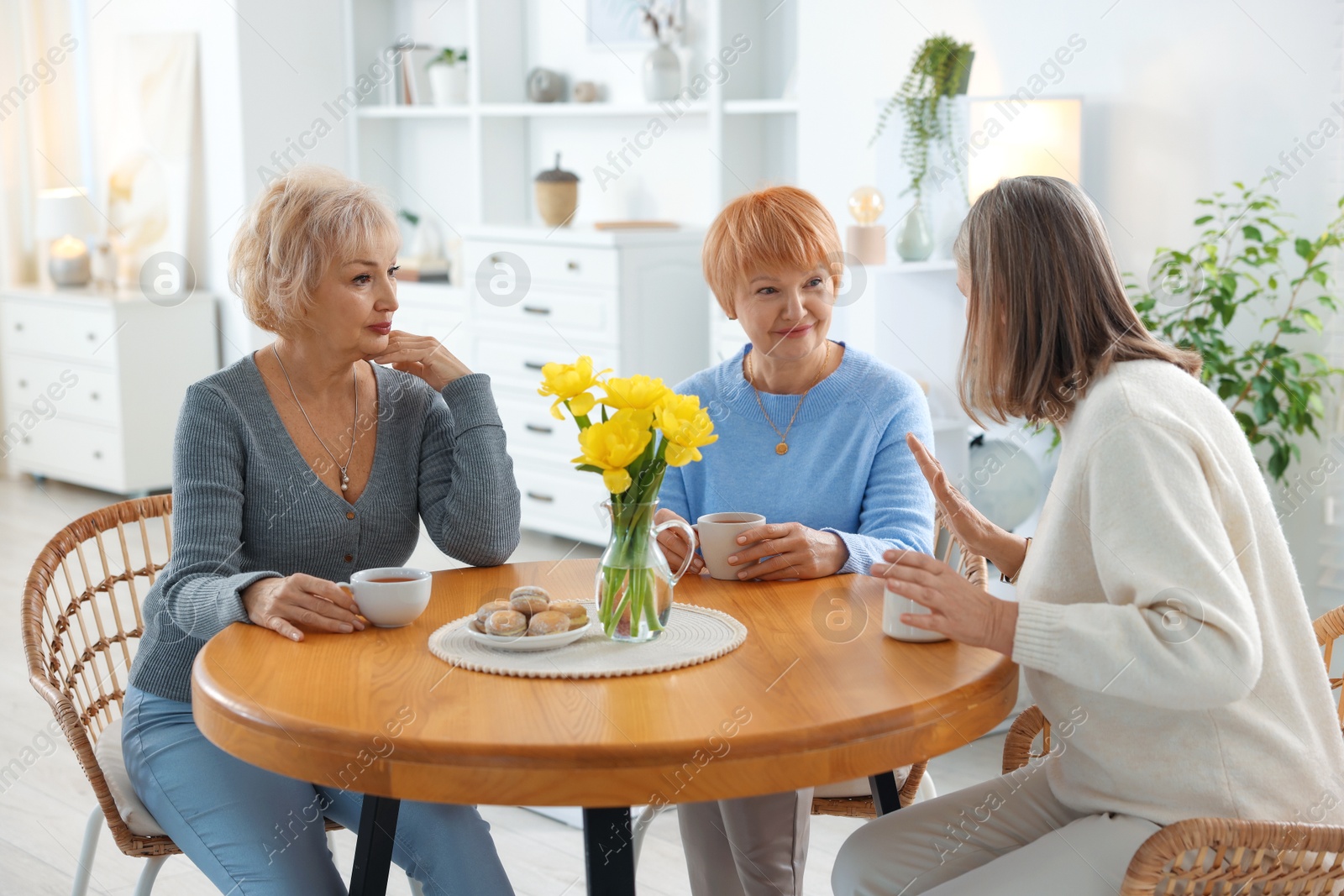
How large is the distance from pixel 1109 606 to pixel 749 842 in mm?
734

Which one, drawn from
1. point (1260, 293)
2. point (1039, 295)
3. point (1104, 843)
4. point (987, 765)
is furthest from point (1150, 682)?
point (1260, 293)

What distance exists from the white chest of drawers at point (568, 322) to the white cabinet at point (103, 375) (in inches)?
63.6

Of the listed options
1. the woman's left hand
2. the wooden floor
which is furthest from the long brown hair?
the wooden floor

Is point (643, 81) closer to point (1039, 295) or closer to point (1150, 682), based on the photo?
point (1039, 295)

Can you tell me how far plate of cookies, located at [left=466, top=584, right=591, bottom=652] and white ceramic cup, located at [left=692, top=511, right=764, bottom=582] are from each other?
287 mm

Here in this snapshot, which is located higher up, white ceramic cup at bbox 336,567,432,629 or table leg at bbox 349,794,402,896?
white ceramic cup at bbox 336,567,432,629

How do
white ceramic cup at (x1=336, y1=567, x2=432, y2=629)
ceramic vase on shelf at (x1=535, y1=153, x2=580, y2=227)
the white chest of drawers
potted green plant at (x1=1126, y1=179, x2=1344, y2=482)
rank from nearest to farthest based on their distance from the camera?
1. white ceramic cup at (x1=336, y1=567, x2=432, y2=629)
2. potted green plant at (x1=1126, y1=179, x2=1344, y2=482)
3. the white chest of drawers
4. ceramic vase on shelf at (x1=535, y1=153, x2=580, y2=227)

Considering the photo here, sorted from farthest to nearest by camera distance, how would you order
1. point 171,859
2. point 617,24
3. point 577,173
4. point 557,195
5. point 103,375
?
1. point 103,375
2. point 577,173
3. point 617,24
4. point 557,195
5. point 171,859

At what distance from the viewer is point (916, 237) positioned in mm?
3553

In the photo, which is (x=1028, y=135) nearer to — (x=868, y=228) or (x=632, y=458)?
(x=868, y=228)

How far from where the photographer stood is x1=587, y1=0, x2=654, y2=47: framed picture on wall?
4.95 meters

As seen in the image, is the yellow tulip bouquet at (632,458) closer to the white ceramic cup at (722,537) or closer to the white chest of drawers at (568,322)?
the white ceramic cup at (722,537)

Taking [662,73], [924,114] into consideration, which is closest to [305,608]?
[924,114]

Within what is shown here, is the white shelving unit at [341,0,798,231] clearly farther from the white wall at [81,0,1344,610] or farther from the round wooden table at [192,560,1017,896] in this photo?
the round wooden table at [192,560,1017,896]
